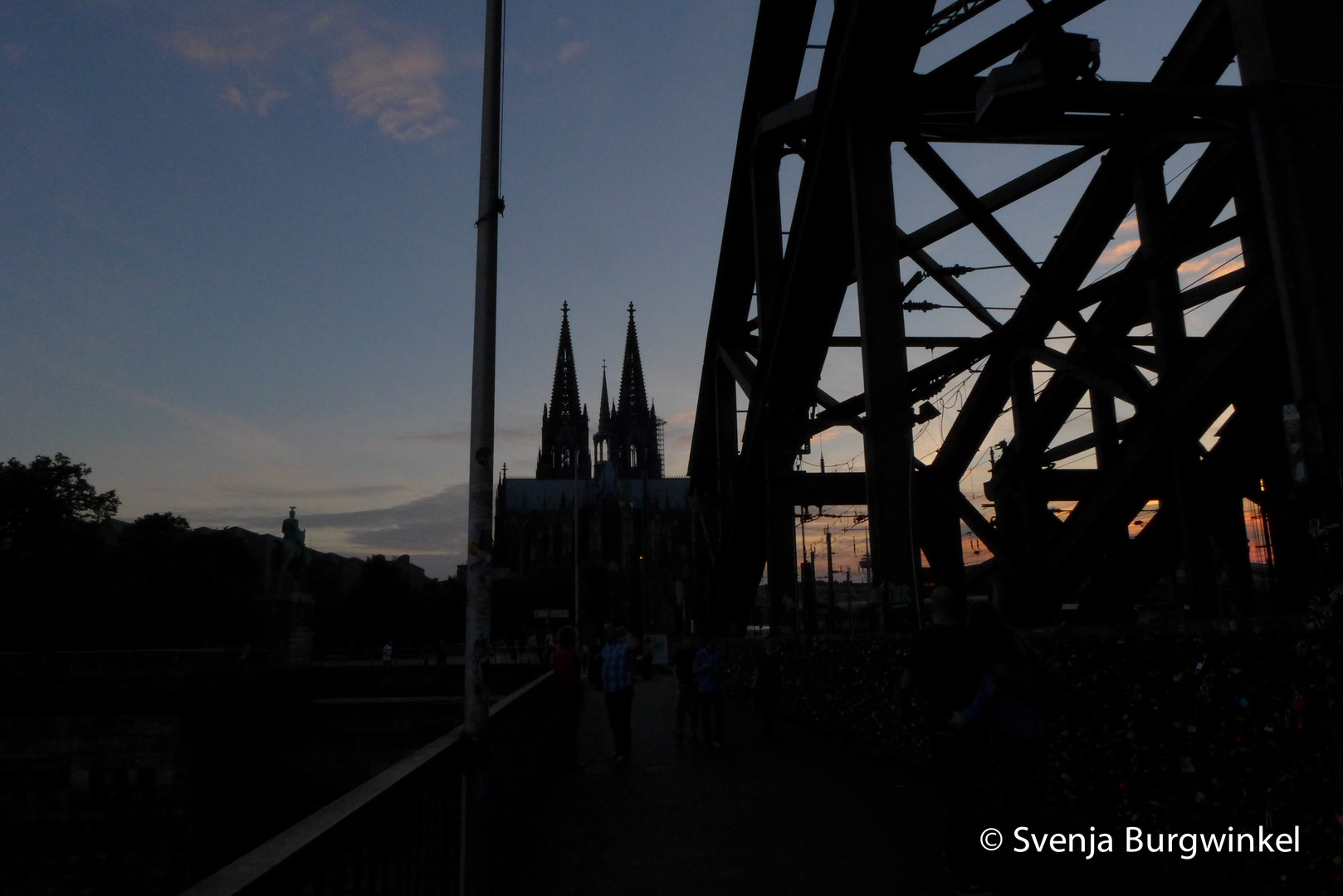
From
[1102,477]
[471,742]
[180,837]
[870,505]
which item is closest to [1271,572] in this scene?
[1102,477]

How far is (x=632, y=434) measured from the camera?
132 metres

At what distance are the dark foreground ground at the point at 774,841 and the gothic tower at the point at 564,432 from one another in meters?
120

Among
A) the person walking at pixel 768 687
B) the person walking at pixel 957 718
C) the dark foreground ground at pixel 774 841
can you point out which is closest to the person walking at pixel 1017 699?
the person walking at pixel 957 718

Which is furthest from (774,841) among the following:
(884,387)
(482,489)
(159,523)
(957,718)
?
(159,523)

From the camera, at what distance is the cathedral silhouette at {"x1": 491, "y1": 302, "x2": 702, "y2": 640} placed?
97062mm

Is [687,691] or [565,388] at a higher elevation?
[565,388]

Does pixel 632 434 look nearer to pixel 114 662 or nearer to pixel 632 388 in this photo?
pixel 632 388

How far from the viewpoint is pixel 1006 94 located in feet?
28.4

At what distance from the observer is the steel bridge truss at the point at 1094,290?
25.3ft

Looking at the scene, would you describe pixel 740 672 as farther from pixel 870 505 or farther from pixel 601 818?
pixel 601 818

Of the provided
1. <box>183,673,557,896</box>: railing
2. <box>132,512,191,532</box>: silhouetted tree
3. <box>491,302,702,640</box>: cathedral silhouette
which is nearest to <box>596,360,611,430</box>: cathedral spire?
<box>491,302,702,640</box>: cathedral silhouette

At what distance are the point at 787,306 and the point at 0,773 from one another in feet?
83.1

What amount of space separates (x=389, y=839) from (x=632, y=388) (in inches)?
5252

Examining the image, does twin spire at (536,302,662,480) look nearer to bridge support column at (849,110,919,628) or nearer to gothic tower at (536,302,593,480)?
gothic tower at (536,302,593,480)
